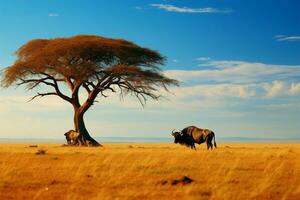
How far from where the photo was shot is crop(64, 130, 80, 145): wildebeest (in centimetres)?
4784

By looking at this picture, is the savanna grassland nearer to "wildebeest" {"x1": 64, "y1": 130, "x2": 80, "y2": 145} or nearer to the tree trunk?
the tree trunk

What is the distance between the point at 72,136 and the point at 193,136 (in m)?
12.7

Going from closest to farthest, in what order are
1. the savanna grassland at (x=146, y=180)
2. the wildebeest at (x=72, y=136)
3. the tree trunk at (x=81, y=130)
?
the savanna grassland at (x=146, y=180)
the tree trunk at (x=81, y=130)
the wildebeest at (x=72, y=136)

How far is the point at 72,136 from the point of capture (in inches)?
1896

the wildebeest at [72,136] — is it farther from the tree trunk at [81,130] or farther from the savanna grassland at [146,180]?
the savanna grassland at [146,180]

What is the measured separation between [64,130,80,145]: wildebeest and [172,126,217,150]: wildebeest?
1097 cm

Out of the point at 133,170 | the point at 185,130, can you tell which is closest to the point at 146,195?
the point at 133,170

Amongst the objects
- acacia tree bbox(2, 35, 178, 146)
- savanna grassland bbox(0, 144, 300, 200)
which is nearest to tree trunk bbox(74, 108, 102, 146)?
acacia tree bbox(2, 35, 178, 146)

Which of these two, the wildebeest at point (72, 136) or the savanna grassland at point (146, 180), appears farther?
the wildebeest at point (72, 136)

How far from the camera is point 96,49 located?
4622cm

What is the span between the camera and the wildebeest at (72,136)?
157ft

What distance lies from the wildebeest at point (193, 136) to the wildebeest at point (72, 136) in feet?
36.0

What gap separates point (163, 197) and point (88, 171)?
20.3ft

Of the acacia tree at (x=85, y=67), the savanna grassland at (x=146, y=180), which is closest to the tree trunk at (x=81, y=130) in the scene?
the acacia tree at (x=85, y=67)
